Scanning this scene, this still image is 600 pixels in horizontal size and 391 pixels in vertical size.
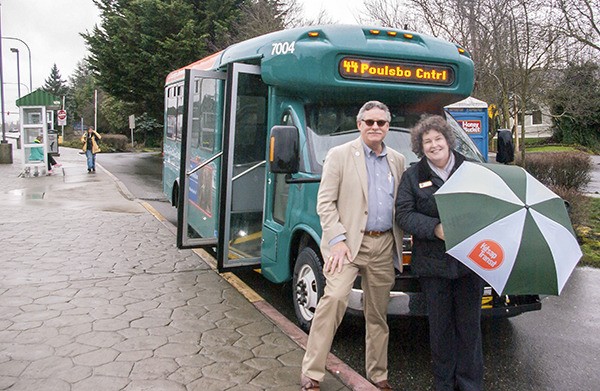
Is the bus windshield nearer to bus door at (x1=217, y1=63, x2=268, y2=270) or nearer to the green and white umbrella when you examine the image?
bus door at (x1=217, y1=63, x2=268, y2=270)

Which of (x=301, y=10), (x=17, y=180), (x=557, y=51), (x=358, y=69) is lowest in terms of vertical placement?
(x=17, y=180)

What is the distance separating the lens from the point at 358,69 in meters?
4.96

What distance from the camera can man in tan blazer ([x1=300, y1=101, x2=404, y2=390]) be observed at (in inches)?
143

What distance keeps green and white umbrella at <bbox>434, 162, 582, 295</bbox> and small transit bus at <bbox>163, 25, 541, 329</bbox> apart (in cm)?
117

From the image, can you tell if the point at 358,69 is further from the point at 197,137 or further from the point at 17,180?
the point at 17,180

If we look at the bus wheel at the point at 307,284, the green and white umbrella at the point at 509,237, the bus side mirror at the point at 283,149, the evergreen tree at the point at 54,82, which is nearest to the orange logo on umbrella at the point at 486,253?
the green and white umbrella at the point at 509,237

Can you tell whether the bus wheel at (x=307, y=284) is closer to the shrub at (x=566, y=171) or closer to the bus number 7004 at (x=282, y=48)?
the bus number 7004 at (x=282, y=48)

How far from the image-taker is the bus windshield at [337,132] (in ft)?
16.4

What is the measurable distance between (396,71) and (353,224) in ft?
6.66

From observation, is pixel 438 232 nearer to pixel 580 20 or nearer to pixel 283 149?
pixel 283 149

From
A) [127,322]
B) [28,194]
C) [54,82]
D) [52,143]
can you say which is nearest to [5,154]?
[52,143]

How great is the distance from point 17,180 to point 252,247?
1413 centimetres

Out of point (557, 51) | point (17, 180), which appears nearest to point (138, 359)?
point (557, 51)

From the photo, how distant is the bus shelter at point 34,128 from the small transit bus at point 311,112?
574 inches
